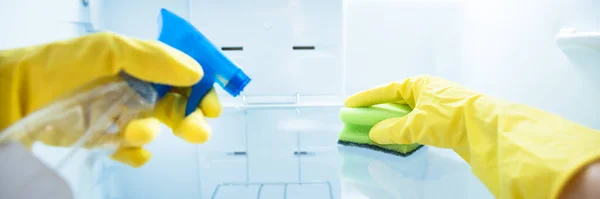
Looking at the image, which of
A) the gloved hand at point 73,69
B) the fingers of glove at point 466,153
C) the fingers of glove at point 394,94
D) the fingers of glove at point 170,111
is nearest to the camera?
the gloved hand at point 73,69

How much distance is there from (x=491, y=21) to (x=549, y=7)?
225 millimetres

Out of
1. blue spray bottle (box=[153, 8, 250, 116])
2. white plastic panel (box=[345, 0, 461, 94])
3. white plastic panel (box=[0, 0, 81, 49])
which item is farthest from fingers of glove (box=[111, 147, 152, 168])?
white plastic panel (box=[345, 0, 461, 94])

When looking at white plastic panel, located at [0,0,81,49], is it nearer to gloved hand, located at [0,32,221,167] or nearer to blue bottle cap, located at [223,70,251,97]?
gloved hand, located at [0,32,221,167]

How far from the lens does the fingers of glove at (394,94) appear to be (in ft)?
2.79

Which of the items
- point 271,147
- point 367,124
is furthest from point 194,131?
point 271,147

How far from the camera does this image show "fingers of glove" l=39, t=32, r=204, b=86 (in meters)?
0.41

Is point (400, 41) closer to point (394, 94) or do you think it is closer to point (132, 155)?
point (394, 94)

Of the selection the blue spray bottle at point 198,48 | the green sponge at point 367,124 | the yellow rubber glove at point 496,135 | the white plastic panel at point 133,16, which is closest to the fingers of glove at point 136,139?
the blue spray bottle at point 198,48

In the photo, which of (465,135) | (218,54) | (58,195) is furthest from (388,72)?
(58,195)

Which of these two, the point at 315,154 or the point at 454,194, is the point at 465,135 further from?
the point at 315,154

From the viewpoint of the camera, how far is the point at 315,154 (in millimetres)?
1096

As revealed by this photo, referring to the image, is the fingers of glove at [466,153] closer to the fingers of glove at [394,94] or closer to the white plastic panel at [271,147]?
the fingers of glove at [394,94]

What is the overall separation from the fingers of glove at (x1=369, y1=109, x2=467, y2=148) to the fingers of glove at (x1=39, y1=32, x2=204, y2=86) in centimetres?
47

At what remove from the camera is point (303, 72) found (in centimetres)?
110
